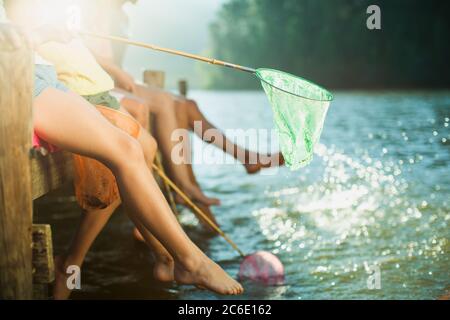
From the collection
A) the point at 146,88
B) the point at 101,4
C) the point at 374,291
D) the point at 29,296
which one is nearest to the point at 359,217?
the point at 374,291

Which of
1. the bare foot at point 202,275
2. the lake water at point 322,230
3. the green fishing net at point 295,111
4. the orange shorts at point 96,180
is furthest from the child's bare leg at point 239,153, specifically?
the bare foot at point 202,275

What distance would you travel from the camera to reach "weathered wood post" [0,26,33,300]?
91.8 inches

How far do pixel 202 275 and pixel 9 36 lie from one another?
4.66 ft

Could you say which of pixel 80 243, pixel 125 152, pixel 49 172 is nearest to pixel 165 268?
pixel 80 243

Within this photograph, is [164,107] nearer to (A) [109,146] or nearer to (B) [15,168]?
(A) [109,146]

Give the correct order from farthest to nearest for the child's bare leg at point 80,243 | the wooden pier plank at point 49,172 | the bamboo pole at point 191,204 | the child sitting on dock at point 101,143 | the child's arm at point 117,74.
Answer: the child's arm at point 117,74 → the bamboo pole at point 191,204 → the child's bare leg at point 80,243 → the wooden pier plank at point 49,172 → the child sitting on dock at point 101,143

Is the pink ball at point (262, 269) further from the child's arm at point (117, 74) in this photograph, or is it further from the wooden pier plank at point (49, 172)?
the child's arm at point (117, 74)

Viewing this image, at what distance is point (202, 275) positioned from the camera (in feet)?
9.63

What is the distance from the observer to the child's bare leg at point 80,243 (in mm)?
3520

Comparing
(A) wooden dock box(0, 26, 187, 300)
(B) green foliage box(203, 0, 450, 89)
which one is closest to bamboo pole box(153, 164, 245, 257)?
(A) wooden dock box(0, 26, 187, 300)

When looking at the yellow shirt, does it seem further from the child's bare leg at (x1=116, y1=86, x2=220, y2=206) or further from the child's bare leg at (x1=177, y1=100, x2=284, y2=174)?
the child's bare leg at (x1=177, y1=100, x2=284, y2=174)

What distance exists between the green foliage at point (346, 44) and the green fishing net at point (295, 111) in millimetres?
40479

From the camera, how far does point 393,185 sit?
6.85 meters

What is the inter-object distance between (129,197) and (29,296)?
1.97 ft
